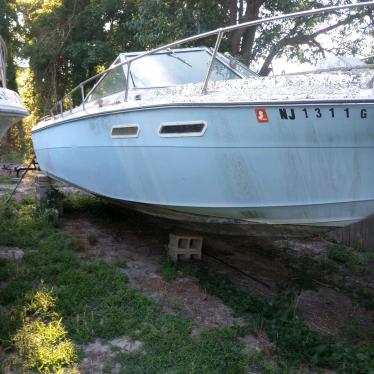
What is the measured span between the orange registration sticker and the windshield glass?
152 cm

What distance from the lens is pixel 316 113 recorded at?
3.33 m

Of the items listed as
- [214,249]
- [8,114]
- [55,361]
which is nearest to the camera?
[55,361]

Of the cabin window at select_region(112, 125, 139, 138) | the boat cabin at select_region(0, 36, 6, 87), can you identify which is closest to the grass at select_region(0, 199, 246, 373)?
the cabin window at select_region(112, 125, 139, 138)

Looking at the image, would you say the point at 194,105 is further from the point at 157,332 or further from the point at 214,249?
the point at 214,249

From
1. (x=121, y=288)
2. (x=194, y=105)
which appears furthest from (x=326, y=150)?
(x=121, y=288)

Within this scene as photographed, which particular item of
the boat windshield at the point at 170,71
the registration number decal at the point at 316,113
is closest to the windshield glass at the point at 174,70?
the boat windshield at the point at 170,71

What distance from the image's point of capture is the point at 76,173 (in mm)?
5746

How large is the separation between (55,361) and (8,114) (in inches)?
95.6

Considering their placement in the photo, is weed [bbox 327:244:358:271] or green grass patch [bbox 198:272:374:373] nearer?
green grass patch [bbox 198:272:374:373]

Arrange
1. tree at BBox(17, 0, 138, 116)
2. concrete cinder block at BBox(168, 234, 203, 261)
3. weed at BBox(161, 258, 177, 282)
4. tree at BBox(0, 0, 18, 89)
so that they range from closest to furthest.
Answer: weed at BBox(161, 258, 177, 282) < concrete cinder block at BBox(168, 234, 203, 261) < tree at BBox(17, 0, 138, 116) < tree at BBox(0, 0, 18, 89)

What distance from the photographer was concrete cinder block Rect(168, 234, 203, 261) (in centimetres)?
487

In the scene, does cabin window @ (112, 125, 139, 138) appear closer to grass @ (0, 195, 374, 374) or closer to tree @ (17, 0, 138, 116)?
grass @ (0, 195, 374, 374)

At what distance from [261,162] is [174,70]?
2.02 m

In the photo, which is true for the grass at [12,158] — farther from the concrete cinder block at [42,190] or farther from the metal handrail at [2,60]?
the metal handrail at [2,60]
